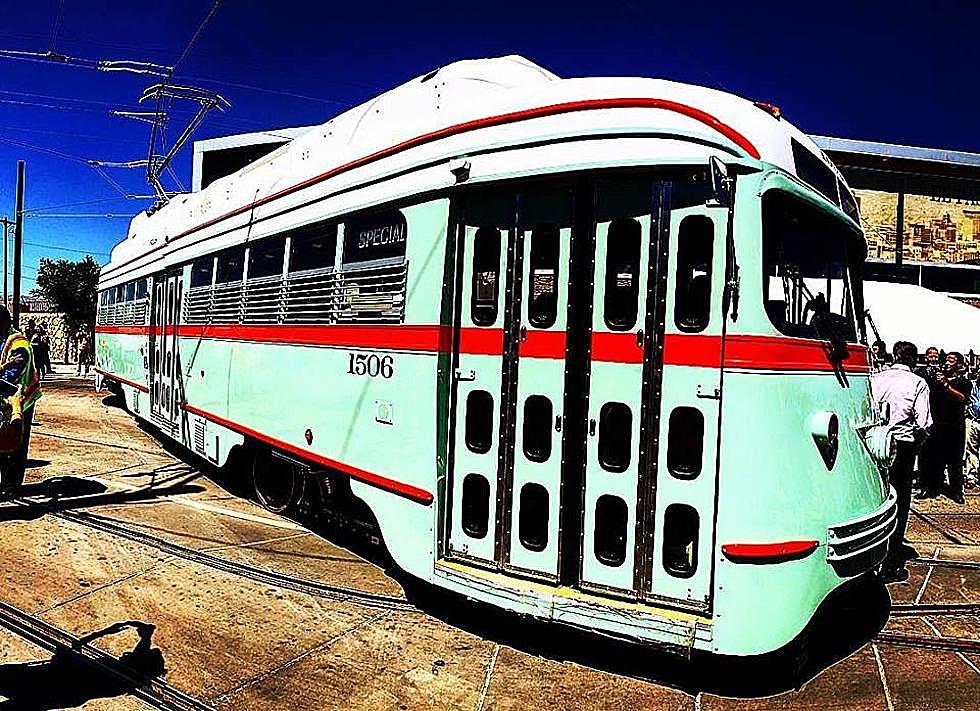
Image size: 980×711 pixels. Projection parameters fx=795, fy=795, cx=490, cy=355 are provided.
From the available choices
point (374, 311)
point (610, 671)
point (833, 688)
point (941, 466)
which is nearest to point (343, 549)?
Result: point (374, 311)

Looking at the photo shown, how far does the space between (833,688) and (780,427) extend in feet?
5.06

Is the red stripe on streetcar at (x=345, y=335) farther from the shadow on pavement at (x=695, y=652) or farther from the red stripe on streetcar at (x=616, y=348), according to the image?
the shadow on pavement at (x=695, y=652)

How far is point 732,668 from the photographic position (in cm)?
449

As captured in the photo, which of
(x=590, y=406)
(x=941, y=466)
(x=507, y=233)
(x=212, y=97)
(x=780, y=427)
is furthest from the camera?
(x=212, y=97)

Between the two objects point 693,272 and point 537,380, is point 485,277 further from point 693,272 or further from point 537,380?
point 693,272

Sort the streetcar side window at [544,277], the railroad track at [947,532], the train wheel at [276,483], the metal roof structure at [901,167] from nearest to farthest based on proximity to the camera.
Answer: the streetcar side window at [544,277], the train wheel at [276,483], the railroad track at [947,532], the metal roof structure at [901,167]

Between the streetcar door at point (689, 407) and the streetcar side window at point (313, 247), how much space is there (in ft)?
8.84

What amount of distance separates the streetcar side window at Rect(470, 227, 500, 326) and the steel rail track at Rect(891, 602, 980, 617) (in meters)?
3.51

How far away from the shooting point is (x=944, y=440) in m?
9.66

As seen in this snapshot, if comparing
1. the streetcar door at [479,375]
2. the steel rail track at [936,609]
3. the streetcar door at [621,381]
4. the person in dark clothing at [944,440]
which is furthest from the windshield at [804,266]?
the person in dark clothing at [944,440]

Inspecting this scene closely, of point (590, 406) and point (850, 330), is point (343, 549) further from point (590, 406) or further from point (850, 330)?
point (850, 330)

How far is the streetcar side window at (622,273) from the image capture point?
165 inches

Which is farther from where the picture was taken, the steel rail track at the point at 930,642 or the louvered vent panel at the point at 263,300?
the louvered vent panel at the point at 263,300

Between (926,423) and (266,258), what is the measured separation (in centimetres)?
678
